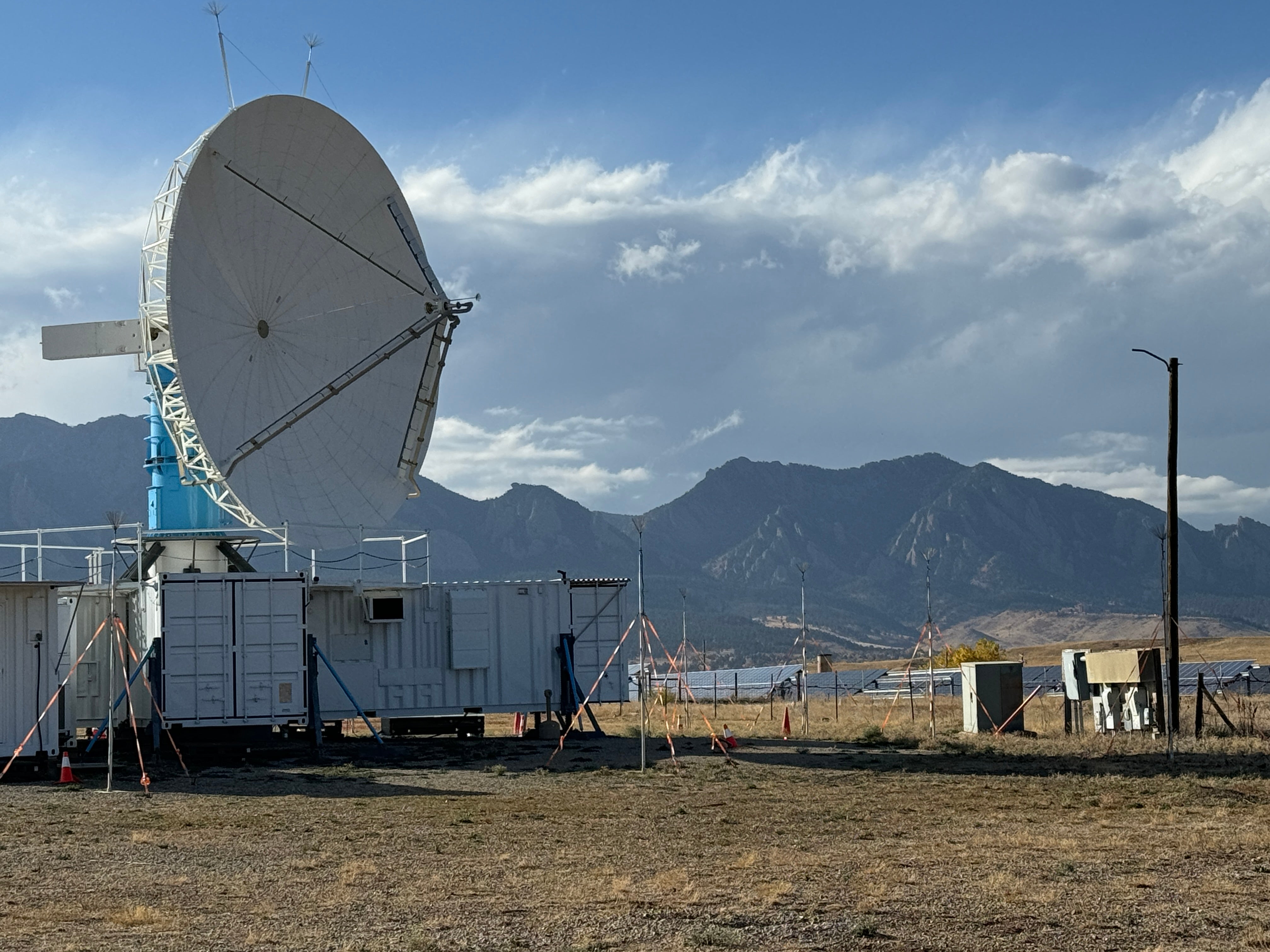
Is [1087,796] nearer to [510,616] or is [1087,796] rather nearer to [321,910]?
[321,910]

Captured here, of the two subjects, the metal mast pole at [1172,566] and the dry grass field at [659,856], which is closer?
the dry grass field at [659,856]

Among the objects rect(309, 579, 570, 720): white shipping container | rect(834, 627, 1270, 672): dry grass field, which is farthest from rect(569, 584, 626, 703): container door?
rect(834, 627, 1270, 672): dry grass field

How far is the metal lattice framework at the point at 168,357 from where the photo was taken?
27.0 m

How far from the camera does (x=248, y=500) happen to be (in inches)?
1141

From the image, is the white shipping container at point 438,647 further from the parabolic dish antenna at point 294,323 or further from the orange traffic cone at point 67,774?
the orange traffic cone at point 67,774

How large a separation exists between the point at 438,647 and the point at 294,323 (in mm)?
9248

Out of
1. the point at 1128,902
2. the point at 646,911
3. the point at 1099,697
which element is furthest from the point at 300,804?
the point at 1099,697

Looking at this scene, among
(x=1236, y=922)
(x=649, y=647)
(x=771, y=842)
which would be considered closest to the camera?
(x=1236, y=922)

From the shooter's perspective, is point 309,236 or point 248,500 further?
point 309,236

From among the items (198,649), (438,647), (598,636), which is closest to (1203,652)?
(598,636)

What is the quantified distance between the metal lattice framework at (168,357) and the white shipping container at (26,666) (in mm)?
3615

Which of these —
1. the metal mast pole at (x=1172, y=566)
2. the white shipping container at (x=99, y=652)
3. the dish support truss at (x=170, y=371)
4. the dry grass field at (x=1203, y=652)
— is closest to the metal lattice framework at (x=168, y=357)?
the dish support truss at (x=170, y=371)

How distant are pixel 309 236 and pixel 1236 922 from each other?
79.4 feet

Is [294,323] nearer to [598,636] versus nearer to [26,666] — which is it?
[26,666]
